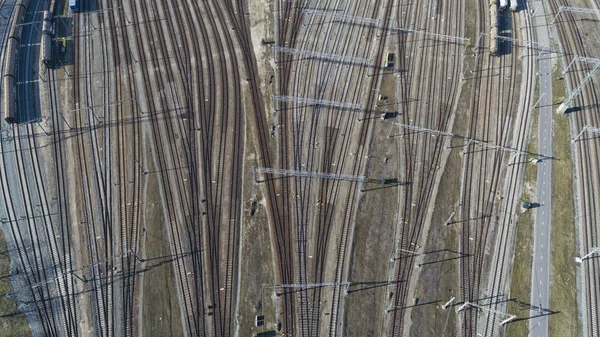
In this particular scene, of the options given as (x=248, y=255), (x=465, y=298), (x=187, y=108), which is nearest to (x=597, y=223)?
(x=465, y=298)

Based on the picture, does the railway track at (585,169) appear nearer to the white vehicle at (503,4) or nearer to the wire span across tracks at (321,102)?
the white vehicle at (503,4)

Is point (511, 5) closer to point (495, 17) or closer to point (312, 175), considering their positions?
point (495, 17)

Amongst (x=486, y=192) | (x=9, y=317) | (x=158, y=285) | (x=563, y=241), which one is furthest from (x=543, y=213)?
(x=9, y=317)

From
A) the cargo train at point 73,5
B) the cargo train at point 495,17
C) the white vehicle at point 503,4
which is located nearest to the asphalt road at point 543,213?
the cargo train at point 495,17

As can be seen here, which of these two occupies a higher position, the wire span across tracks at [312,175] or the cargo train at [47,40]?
the cargo train at [47,40]

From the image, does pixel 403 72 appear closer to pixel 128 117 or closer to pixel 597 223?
pixel 597 223

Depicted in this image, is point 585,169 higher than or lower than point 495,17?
lower

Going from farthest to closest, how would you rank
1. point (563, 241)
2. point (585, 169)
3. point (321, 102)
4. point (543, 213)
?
point (321, 102) → point (585, 169) → point (543, 213) → point (563, 241)
